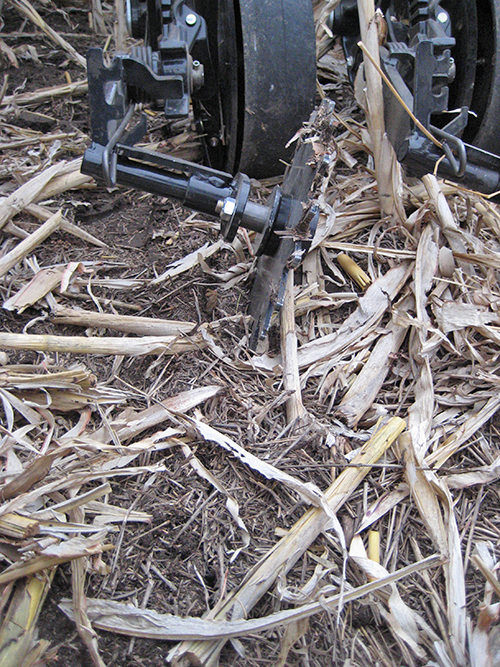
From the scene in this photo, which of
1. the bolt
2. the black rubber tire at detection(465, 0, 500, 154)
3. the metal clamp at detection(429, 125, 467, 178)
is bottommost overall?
the bolt

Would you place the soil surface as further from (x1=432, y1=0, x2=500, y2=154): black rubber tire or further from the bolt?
(x1=432, y1=0, x2=500, y2=154): black rubber tire

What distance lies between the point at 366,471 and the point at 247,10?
1612mm

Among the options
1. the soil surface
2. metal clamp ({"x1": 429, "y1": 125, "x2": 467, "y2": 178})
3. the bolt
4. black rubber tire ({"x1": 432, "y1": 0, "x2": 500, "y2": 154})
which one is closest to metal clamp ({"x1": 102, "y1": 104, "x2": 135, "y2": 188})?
the bolt

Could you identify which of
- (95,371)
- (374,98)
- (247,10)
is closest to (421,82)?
(374,98)

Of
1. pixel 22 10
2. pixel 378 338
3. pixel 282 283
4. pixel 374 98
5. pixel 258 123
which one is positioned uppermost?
pixel 22 10

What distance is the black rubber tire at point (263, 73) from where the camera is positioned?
192 centimetres

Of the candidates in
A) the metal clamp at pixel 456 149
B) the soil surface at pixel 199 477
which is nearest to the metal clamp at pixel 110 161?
the soil surface at pixel 199 477

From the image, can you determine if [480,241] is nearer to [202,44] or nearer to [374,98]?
[374,98]

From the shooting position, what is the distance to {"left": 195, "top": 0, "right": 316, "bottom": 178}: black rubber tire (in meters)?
1.92

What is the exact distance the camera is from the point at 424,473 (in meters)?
1.39

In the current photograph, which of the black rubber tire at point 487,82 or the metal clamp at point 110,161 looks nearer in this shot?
the metal clamp at point 110,161

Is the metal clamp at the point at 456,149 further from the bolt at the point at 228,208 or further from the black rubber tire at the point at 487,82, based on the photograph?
the bolt at the point at 228,208

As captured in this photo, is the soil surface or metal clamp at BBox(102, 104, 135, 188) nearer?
the soil surface

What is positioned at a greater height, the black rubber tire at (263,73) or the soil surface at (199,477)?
the black rubber tire at (263,73)
